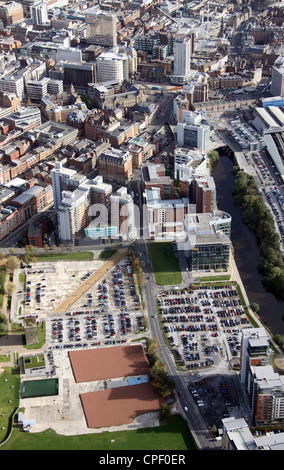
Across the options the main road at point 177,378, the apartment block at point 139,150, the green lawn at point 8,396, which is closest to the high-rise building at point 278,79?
the apartment block at point 139,150

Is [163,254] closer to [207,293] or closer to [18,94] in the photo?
[207,293]

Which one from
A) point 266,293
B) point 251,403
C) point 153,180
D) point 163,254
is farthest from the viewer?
point 153,180

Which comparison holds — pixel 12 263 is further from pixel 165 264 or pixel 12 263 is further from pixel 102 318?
pixel 165 264

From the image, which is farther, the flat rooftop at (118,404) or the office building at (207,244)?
the office building at (207,244)

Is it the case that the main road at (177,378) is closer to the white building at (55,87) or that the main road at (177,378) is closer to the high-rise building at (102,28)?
the white building at (55,87)

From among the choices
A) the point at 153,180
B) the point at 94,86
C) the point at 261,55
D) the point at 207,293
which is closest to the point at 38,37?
the point at 94,86

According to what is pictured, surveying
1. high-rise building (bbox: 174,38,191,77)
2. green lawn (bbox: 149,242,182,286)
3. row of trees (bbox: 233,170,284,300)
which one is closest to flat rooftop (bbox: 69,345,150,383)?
green lawn (bbox: 149,242,182,286)
